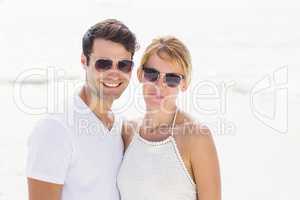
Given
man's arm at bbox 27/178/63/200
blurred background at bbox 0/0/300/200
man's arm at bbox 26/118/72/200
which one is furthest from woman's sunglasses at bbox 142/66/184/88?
blurred background at bbox 0/0/300/200

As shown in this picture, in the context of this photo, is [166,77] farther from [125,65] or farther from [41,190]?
[41,190]

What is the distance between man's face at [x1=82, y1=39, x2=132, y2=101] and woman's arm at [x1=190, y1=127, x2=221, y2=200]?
583 millimetres

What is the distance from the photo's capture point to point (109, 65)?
10.3 feet

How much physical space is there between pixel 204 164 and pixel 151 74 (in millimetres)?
693

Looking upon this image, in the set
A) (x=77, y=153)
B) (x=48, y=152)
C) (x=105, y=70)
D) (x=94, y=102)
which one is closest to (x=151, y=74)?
(x=105, y=70)

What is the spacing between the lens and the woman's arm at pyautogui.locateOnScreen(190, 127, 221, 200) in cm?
305

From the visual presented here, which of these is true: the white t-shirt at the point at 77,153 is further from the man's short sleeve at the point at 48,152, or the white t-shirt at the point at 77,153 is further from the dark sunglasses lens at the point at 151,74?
the dark sunglasses lens at the point at 151,74

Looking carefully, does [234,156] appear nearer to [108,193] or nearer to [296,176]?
[296,176]

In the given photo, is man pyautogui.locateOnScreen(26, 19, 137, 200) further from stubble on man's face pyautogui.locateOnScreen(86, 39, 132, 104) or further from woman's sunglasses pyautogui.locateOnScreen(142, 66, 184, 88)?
woman's sunglasses pyautogui.locateOnScreen(142, 66, 184, 88)

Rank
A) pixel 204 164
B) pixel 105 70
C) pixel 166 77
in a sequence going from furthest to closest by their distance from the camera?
1. pixel 166 77
2. pixel 105 70
3. pixel 204 164

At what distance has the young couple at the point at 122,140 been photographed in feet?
9.21

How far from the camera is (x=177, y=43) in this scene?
3244 mm

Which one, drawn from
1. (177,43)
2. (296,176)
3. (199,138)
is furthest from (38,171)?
(296,176)

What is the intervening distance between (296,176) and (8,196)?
4457mm
